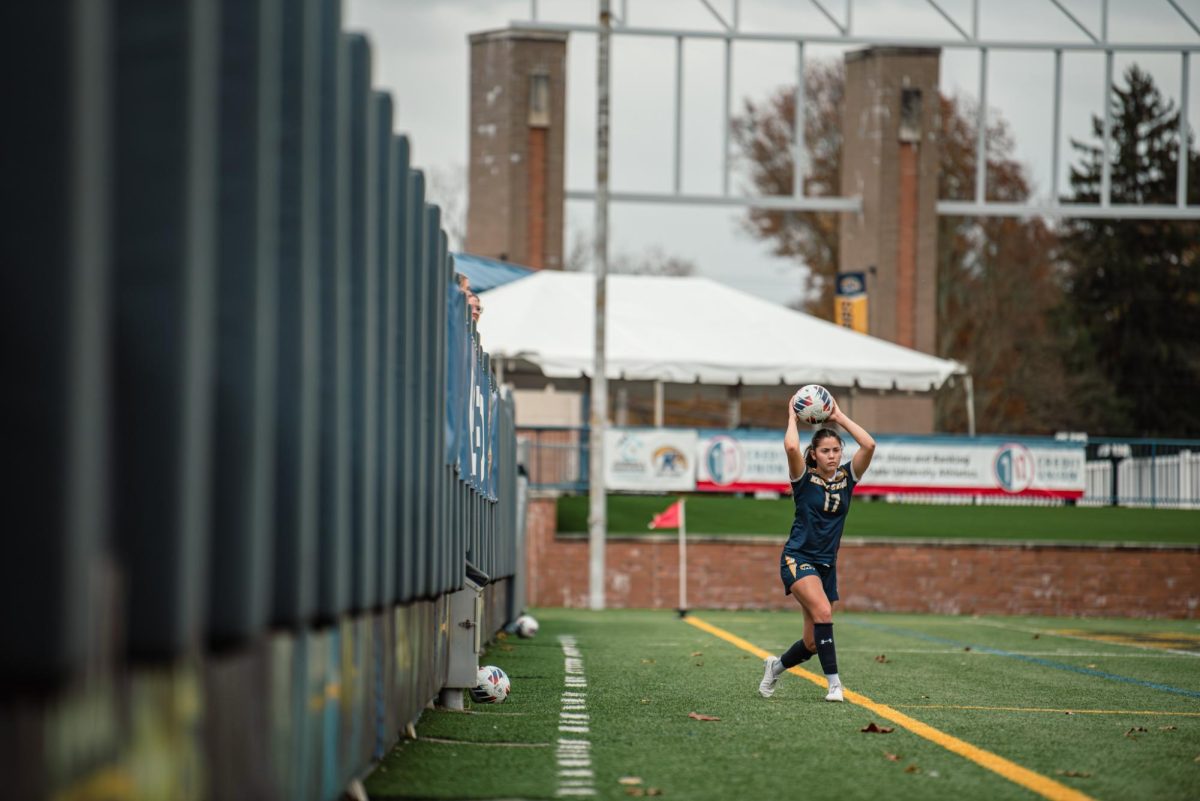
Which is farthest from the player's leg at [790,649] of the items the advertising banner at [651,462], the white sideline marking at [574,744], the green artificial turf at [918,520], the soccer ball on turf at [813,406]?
the advertising banner at [651,462]

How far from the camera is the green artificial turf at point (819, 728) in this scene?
6629mm

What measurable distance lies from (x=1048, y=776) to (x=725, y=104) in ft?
111

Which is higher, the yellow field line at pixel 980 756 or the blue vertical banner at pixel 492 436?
the blue vertical banner at pixel 492 436

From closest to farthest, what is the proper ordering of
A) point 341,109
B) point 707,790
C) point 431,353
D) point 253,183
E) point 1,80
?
point 1,80 → point 253,183 → point 341,109 → point 707,790 → point 431,353

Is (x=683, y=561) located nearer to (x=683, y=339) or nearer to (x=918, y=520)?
(x=918, y=520)

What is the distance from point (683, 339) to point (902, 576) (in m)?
6.48

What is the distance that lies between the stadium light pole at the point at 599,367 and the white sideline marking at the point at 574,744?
13.6 m

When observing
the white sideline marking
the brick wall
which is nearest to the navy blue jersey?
the white sideline marking

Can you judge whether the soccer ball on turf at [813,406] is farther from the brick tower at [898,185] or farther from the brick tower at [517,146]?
the brick tower at [898,185]

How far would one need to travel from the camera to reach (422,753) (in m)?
7.48

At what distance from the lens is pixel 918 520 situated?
2897 centimetres

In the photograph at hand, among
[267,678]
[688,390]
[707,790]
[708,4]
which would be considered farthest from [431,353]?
[708,4]

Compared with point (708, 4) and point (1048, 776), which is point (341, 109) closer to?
point (1048, 776)

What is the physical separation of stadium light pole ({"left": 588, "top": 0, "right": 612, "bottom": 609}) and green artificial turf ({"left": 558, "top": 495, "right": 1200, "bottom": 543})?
1.70 ft
